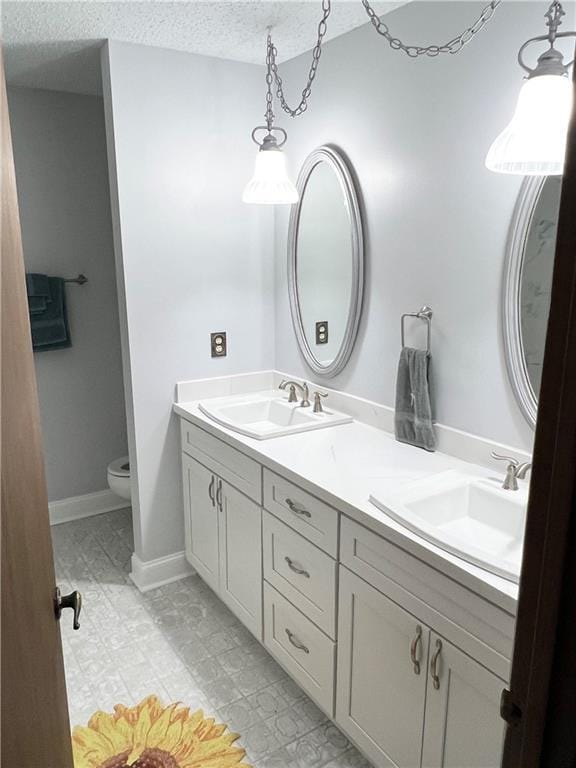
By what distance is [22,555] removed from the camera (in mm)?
823

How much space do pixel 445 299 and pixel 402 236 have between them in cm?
31

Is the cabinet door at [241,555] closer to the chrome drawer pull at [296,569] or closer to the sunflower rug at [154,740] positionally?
the chrome drawer pull at [296,569]

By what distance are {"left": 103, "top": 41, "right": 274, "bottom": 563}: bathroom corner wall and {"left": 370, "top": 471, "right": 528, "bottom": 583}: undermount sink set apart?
1357 millimetres

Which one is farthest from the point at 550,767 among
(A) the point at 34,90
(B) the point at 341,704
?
(A) the point at 34,90

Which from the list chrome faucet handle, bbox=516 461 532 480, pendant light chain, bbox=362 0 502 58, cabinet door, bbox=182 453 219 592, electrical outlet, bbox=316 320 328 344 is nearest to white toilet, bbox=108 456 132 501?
cabinet door, bbox=182 453 219 592

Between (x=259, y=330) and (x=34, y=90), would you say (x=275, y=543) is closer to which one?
(x=259, y=330)

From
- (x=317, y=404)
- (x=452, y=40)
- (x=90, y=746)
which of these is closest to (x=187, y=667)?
(x=90, y=746)

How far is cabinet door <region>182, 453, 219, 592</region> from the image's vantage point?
2.45 m

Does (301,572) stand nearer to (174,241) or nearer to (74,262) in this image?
(174,241)

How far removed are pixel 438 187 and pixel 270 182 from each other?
0.63 m

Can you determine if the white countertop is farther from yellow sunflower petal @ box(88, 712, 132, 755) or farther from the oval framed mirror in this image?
yellow sunflower petal @ box(88, 712, 132, 755)

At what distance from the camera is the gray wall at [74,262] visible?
3062mm

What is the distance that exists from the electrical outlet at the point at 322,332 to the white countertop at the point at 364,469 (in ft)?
1.35

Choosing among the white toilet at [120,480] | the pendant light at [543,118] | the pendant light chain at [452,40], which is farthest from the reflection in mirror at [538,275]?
the white toilet at [120,480]
